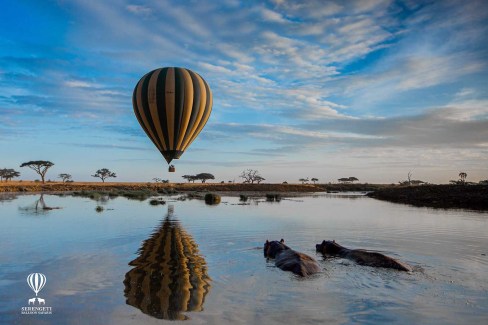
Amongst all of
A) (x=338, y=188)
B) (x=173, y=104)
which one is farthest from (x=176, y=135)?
(x=338, y=188)

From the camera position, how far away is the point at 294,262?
1317 cm

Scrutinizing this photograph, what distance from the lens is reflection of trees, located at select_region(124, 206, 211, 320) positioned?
9.22 meters

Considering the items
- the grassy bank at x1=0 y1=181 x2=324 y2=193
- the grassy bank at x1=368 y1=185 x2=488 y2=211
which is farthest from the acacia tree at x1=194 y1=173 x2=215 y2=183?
the grassy bank at x1=368 y1=185 x2=488 y2=211

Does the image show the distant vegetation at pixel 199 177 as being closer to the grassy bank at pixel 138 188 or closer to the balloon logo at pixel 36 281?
the grassy bank at pixel 138 188

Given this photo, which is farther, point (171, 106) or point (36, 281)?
point (171, 106)

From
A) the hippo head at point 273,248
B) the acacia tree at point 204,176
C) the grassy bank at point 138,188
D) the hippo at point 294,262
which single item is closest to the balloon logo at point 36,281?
the hippo at point 294,262

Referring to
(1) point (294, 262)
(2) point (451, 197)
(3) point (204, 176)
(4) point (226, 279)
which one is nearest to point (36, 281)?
(4) point (226, 279)

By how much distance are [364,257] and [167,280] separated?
7.32 meters

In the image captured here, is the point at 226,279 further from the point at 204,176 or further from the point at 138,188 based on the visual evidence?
the point at 204,176

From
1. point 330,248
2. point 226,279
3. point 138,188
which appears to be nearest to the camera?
point 226,279

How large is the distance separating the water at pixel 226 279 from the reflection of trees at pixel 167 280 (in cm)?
3

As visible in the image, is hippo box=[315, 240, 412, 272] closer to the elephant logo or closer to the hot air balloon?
the elephant logo

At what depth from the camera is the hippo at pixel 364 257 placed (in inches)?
523

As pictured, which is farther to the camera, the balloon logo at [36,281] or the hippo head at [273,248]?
the hippo head at [273,248]
